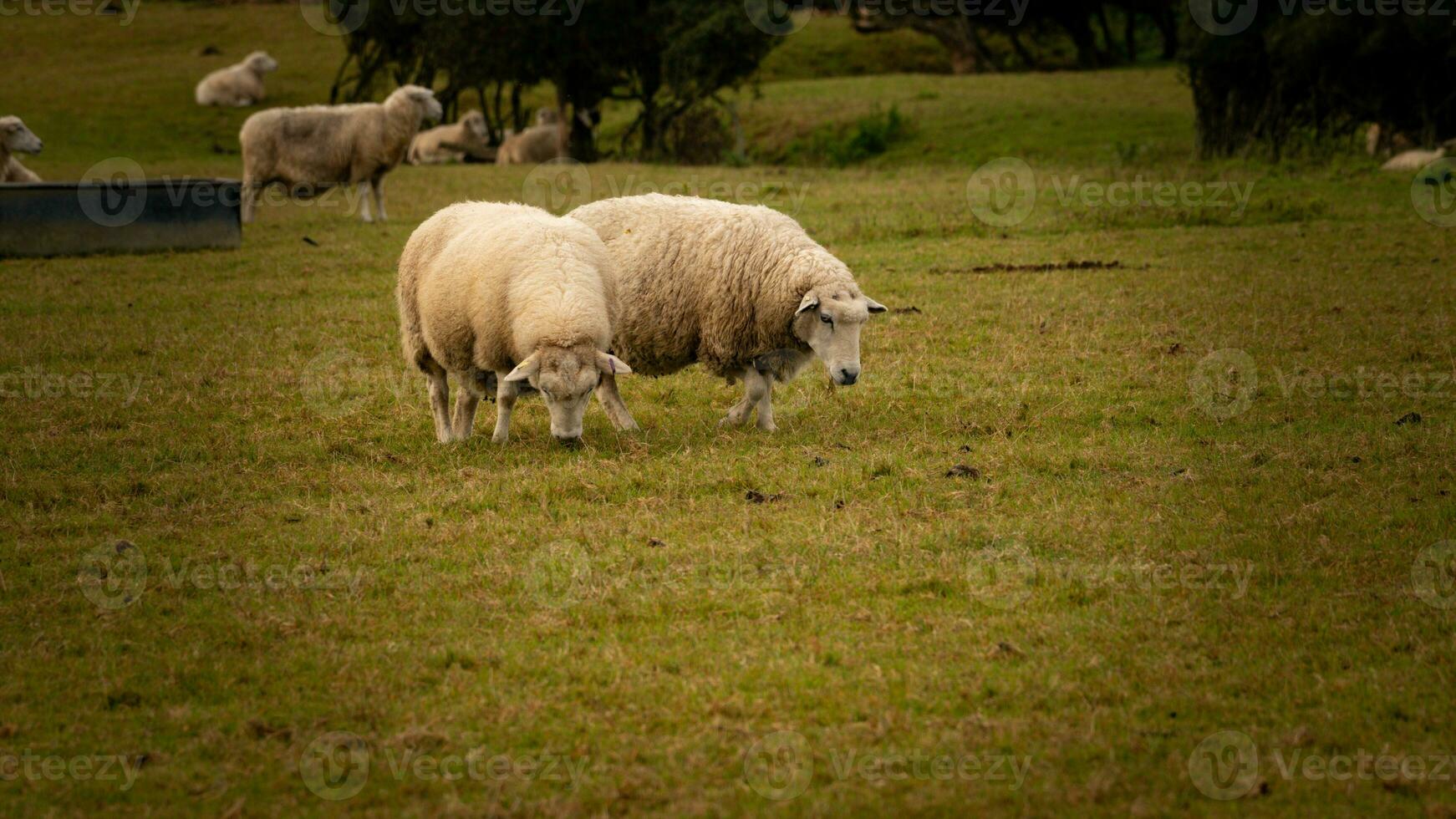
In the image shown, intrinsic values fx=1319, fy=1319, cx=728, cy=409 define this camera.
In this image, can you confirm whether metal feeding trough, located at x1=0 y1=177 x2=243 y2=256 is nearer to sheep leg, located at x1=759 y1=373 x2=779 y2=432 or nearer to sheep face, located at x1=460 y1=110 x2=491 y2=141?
sheep leg, located at x1=759 y1=373 x2=779 y2=432

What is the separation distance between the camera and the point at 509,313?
848cm

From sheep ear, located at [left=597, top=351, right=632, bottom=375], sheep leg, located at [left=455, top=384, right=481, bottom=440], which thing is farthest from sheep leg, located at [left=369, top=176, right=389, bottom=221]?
sheep ear, located at [left=597, top=351, right=632, bottom=375]

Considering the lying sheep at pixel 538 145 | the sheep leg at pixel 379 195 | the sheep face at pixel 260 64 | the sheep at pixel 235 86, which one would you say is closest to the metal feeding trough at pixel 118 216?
the sheep leg at pixel 379 195

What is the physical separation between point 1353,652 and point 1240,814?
1.54 m

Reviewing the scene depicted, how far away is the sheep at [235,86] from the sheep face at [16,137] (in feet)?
65.4

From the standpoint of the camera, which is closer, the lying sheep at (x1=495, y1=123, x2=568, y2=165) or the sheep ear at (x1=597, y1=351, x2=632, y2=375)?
the sheep ear at (x1=597, y1=351, x2=632, y2=375)

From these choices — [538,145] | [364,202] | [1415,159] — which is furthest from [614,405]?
[538,145]

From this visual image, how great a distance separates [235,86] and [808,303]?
116 ft

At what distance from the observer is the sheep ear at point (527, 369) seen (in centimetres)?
805

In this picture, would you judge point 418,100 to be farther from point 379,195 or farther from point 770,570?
point 770,570

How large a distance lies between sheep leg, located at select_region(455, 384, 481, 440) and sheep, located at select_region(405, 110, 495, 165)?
96.9ft

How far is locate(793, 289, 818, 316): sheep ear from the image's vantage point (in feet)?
28.9

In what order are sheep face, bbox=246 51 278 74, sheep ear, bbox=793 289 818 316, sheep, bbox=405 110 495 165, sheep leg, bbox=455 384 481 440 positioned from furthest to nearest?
sheep face, bbox=246 51 278 74
sheep, bbox=405 110 495 165
sheep leg, bbox=455 384 481 440
sheep ear, bbox=793 289 818 316

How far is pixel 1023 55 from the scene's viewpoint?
47.5 metres
